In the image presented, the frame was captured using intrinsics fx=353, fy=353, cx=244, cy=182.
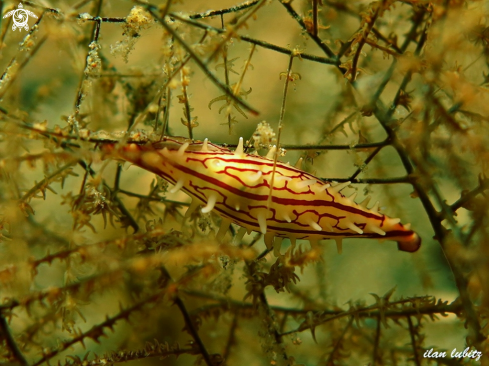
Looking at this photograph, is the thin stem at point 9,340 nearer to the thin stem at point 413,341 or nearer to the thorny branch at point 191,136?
the thorny branch at point 191,136

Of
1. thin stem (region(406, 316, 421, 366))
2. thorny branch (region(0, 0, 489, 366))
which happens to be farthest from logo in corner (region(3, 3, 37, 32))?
thin stem (region(406, 316, 421, 366))

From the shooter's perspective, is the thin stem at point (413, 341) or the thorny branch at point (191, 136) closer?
the thorny branch at point (191, 136)

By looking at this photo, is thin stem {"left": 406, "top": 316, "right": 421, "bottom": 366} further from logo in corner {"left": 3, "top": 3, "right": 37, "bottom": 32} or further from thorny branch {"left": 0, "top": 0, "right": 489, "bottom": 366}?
logo in corner {"left": 3, "top": 3, "right": 37, "bottom": 32}

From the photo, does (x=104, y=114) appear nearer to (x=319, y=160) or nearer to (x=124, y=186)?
(x=124, y=186)

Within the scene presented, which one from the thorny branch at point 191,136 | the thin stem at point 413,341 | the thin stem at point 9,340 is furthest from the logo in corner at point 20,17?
the thin stem at point 413,341

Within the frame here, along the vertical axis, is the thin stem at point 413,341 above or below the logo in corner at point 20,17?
below

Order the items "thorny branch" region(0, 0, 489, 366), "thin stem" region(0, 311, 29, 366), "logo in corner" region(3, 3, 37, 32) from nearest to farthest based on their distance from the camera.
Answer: "thorny branch" region(0, 0, 489, 366) → "thin stem" region(0, 311, 29, 366) → "logo in corner" region(3, 3, 37, 32)

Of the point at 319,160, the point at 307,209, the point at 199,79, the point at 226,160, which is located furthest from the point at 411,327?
the point at 199,79

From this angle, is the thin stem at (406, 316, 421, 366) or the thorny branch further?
→ the thin stem at (406, 316, 421, 366)

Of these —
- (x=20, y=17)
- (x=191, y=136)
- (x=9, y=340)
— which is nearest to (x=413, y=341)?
(x=191, y=136)

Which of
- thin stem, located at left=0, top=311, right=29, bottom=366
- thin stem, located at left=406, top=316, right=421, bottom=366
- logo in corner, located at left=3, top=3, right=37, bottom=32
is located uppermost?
logo in corner, located at left=3, top=3, right=37, bottom=32

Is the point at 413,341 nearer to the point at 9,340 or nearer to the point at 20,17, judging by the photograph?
the point at 9,340
